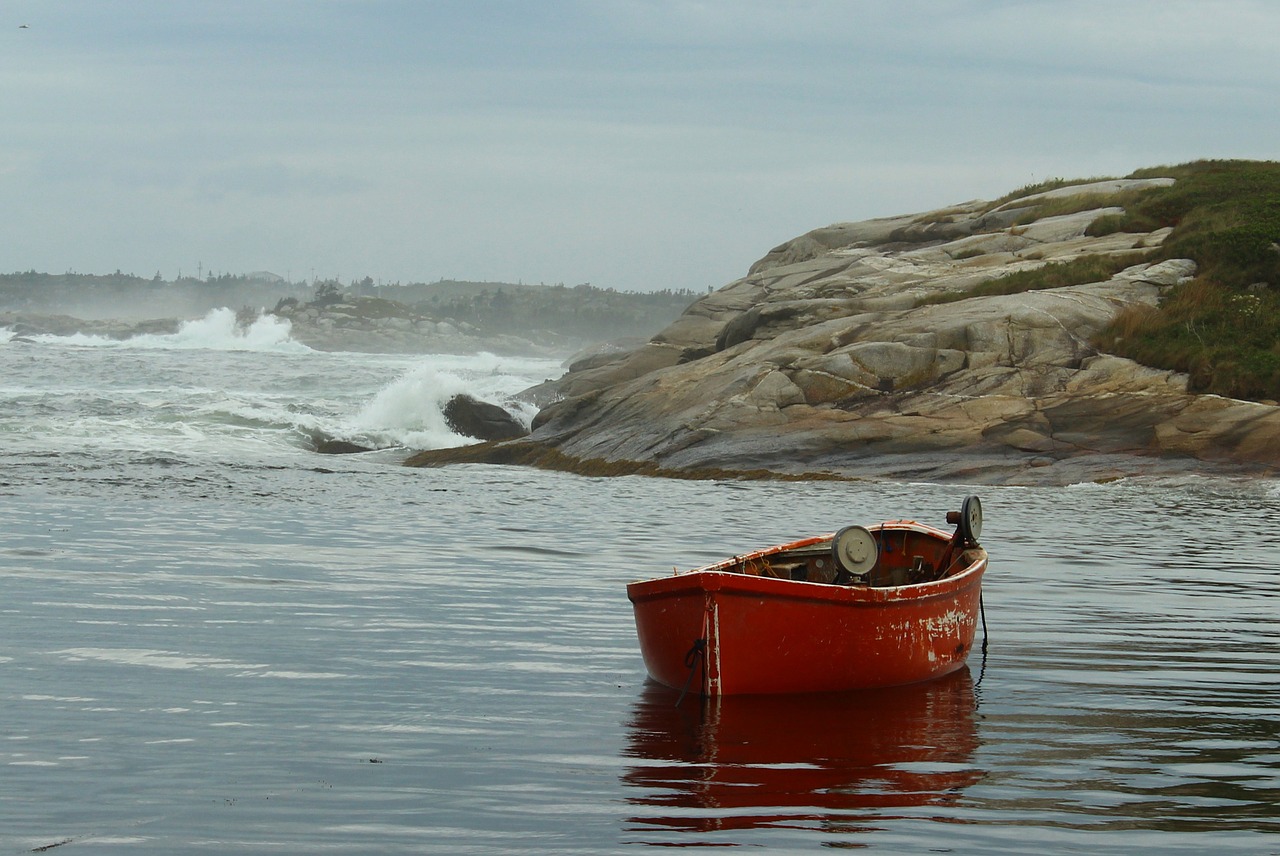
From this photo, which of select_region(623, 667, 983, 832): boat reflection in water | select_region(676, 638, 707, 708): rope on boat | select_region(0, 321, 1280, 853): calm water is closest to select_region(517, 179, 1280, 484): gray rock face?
select_region(0, 321, 1280, 853): calm water

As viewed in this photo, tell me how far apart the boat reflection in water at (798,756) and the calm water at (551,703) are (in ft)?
0.11

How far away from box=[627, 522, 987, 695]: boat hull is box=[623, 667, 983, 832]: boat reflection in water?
168 mm

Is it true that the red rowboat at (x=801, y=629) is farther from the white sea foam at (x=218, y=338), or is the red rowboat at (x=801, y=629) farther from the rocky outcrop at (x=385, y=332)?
the rocky outcrop at (x=385, y=332)

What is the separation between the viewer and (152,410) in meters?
44.5

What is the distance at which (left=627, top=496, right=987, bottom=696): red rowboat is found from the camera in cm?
986

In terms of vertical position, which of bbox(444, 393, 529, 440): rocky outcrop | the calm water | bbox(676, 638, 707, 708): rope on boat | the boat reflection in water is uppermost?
bbox(444, 393, 529, 440): rocky outcrop

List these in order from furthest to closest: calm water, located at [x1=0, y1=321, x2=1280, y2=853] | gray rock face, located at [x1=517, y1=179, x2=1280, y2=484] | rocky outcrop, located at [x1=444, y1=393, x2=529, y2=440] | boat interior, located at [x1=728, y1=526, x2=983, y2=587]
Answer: rocky outcrop, located at [x1=444, y1=393, x2=529, y2=440], gray rock face, located at [x1=517, y1=179, x2=1280, y2=484], boat interior, located at [x1=728, y1=526, x2=983, y2=587], calm water, located at [x1=0, y1=321, x2=1280, y2=853]

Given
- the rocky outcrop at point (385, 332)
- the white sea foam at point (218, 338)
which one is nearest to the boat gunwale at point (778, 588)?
the white sea foam at point (218, 338)

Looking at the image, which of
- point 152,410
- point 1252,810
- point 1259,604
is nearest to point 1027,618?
point 1259,604

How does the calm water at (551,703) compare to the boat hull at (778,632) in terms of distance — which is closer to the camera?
the calm water at (551,703)

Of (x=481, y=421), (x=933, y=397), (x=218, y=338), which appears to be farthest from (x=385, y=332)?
(x=933, y=397)

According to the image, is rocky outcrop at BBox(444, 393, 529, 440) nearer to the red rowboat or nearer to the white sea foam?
the red rowboat

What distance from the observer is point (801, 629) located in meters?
10.1

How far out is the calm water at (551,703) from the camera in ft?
23.6
